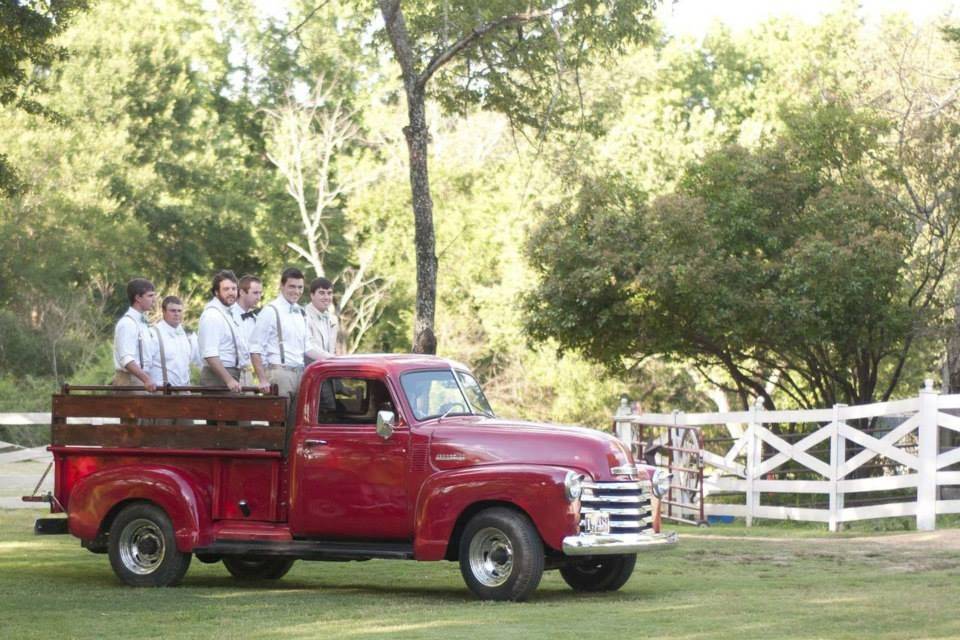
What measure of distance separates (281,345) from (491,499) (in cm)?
294

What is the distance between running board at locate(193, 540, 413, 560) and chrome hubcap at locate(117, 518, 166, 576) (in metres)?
0.42

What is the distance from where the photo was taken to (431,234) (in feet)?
68.6

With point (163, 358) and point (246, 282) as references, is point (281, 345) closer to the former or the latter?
point (246, 282)

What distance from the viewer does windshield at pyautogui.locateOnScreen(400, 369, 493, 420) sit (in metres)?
12.8

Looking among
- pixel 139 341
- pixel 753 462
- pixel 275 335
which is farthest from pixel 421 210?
pixel 275 335

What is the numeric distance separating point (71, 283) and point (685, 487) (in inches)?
1368

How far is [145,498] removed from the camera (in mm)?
13453

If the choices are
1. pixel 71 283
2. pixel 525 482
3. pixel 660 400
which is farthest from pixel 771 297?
pixel 71 283

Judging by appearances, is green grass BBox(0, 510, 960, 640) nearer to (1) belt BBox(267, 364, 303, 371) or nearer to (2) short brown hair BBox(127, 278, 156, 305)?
(1) belt BBox(267, 364, 303, 371)

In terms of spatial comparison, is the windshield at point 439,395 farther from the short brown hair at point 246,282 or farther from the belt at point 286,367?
the short brown hair at point 246,282

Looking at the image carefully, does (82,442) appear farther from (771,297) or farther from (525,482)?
(771,297)

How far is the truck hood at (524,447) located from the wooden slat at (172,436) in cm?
150

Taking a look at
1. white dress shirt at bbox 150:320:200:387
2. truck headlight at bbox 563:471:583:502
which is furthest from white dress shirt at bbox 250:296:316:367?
truck headlight at bbox 563:471:583:502

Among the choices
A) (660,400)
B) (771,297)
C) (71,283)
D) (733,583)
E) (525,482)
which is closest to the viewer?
(525,482)
